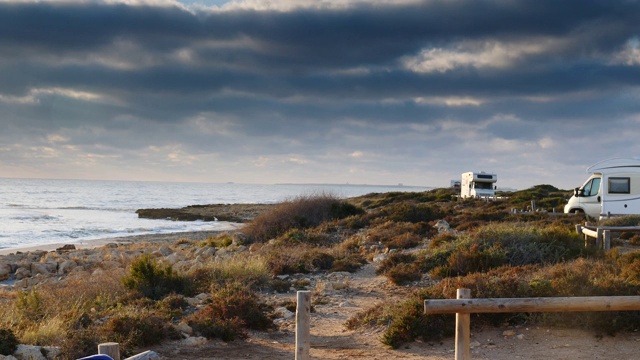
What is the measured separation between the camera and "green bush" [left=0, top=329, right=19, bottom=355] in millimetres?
7350

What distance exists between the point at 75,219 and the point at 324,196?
27515 millimetres

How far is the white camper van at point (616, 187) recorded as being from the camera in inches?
965

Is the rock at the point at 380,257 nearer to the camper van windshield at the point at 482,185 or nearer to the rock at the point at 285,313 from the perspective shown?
the rock at the point at 285,313

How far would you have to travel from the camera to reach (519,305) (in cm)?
636

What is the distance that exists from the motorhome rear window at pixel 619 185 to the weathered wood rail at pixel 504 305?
20367mm

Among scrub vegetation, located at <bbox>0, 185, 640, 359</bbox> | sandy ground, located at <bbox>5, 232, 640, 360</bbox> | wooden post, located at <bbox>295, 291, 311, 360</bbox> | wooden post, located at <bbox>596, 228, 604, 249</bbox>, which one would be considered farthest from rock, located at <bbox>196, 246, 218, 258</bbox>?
wooden post, located at <bbox>295, 291, 311, 360</bbox>

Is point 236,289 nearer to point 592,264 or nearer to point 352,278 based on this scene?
point 352,278

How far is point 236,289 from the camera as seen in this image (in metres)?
12.3

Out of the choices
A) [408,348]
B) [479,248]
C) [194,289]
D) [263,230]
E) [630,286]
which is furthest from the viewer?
[263,230]

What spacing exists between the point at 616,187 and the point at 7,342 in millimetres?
24158

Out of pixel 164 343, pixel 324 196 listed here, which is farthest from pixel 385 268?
pixel 324 196

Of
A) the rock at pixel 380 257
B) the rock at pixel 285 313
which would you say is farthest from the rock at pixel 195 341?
the rock at pixel 380 257

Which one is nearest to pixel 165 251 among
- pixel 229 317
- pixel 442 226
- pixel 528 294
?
pixel 442 226

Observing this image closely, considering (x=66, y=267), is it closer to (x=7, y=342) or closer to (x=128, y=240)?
(x=128, y=240)
